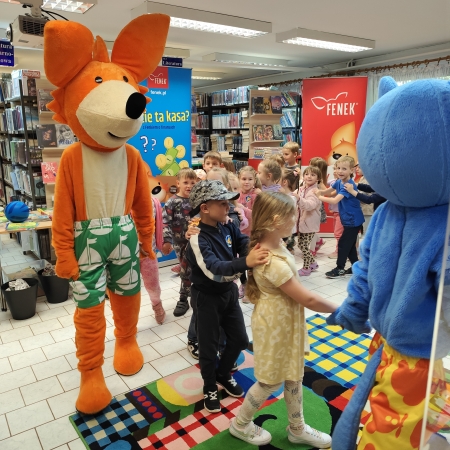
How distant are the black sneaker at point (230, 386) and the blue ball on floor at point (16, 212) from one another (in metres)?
2.25

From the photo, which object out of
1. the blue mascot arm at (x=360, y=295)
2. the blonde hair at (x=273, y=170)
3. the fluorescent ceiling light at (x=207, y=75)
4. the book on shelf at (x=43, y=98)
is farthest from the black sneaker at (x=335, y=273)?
the fluorescent ceiling light at (x=207, y=75)

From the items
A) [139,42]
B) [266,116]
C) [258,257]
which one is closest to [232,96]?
[266,116]

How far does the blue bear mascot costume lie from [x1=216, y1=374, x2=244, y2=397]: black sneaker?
109 cm

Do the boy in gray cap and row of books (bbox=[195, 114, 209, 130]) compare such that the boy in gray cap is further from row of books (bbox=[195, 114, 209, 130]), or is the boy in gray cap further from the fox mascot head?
row of books (bbox=[195, 114, 209, 130])

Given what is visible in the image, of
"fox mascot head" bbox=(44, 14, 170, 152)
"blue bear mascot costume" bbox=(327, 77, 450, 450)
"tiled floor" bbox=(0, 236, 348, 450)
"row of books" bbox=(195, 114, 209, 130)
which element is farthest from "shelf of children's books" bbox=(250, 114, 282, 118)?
"blue bear mascot costume" bbox=(327, 77, 450, 450)

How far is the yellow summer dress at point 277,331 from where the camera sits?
5.50 feet

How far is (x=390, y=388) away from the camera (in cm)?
115

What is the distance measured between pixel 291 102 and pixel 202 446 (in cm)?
715

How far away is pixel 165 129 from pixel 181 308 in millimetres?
1975

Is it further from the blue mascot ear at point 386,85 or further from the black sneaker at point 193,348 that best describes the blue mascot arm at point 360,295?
the black sneaker at point 193,348

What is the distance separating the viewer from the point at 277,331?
1677 millimetres

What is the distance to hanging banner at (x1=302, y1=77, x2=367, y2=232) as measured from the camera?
19.0 ft

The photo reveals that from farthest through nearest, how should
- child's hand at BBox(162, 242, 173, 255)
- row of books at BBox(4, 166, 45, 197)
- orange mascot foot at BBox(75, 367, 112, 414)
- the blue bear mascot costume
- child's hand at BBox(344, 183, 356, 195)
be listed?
row of books at BBox(4, 166, 45, 197)
child's hand at BBox(344, 183, 356, 195)
child's hand at BBox(162, 242, 173, 255)
orange mascot foot at BBox(75, 367, 112, 414)
the blue bear mascot costume

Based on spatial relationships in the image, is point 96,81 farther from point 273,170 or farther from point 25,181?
point 25,181
